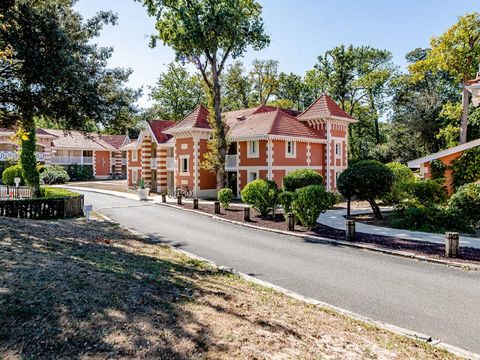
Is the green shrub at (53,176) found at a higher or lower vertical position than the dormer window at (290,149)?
lower

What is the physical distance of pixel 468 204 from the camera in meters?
16.7

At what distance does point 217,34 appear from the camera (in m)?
25.4

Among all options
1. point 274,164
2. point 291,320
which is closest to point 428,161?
point 274,164

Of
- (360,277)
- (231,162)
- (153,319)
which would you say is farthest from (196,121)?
(153,319)

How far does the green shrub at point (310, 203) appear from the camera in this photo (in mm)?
16047

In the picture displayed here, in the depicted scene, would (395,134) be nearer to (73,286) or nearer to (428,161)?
(428,161)

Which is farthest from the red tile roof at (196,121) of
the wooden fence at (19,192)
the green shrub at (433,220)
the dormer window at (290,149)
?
the green shrub at (433,220)

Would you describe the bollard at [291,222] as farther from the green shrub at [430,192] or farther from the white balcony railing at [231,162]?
the white balcony railing at [231,162]

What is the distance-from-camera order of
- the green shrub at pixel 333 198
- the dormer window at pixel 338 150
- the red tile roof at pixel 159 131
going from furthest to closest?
the red tile roof at pixel 159 131 < the dormer window at pixel 338 150 < the green shrub at pixel 333 198

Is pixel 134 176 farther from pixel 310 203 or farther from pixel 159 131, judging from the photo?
pixel 310 203

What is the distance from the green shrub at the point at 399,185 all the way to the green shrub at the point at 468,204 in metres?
3.85

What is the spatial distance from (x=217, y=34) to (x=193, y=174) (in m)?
12.0

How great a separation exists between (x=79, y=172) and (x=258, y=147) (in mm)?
38921

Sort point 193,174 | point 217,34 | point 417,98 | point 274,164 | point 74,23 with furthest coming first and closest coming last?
point 417,98 → point 193,174 → point 274,164 → point 217,34 → point 74,23
